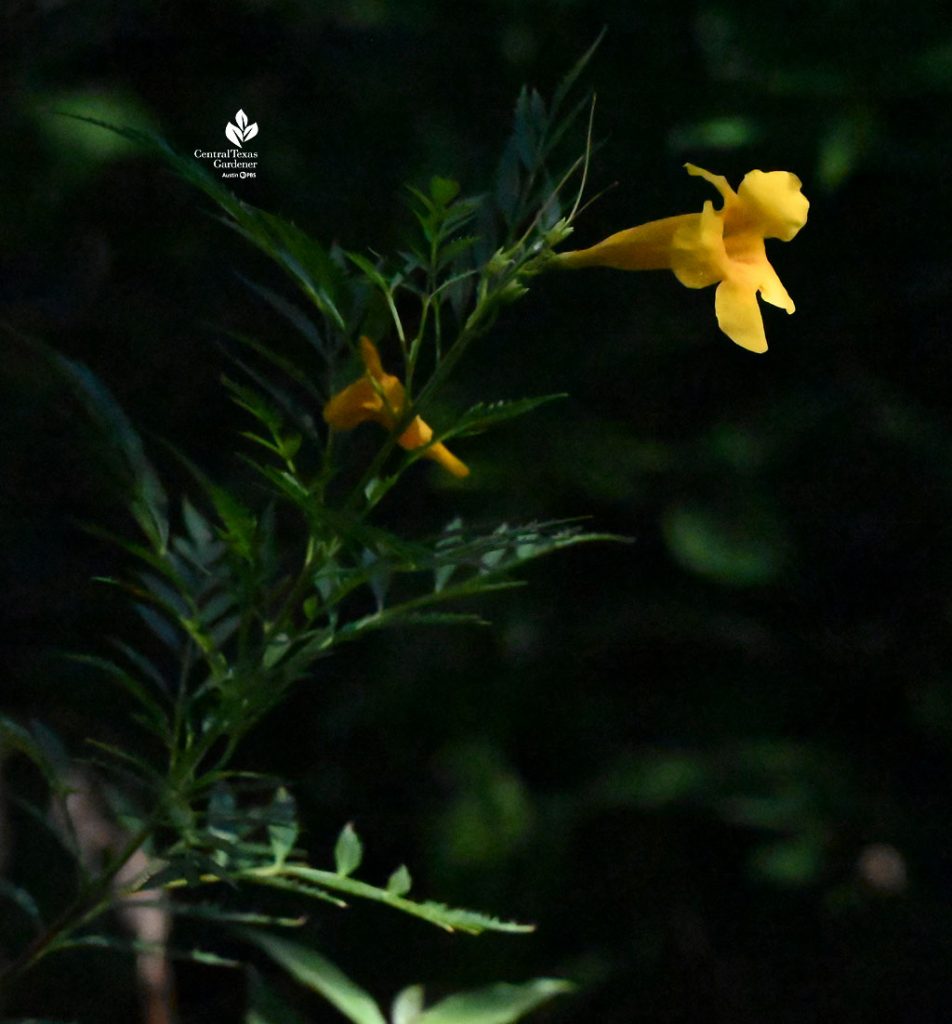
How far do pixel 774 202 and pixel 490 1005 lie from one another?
0.67 metres

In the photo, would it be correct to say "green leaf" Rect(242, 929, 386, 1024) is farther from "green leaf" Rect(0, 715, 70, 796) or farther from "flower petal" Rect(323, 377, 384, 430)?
"flower petal" Rect(323, 377, 384, 430)

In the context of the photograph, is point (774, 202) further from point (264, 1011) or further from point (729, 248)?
point (264, 1011)

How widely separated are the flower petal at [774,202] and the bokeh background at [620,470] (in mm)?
949

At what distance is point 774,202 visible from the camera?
0.66m

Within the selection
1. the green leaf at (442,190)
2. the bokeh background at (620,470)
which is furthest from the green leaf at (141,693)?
the bokeh background at (620,470)

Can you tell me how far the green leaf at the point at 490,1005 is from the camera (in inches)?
41.2

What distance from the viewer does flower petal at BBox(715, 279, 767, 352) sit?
2.00 ft

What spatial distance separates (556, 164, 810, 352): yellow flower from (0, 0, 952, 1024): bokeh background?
95 cm

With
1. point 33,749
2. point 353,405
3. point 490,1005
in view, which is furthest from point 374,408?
point 490,1005

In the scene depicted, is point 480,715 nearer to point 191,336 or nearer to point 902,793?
point 902,793

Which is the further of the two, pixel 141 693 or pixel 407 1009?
pixel 407 1009

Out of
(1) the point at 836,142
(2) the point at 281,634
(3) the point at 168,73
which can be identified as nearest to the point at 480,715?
(1) the point at 836,142

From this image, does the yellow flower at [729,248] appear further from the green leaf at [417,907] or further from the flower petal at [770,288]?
the green leaf at [417,907]

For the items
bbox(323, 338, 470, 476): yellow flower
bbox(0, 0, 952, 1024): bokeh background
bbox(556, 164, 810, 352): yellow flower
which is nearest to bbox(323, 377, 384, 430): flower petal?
bbox(323, 338, 470, 476): yellow flower
